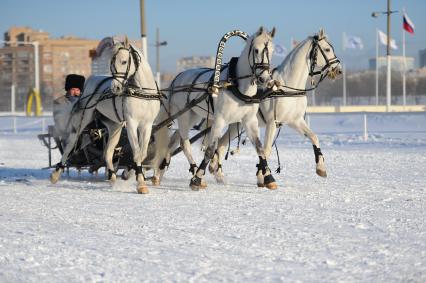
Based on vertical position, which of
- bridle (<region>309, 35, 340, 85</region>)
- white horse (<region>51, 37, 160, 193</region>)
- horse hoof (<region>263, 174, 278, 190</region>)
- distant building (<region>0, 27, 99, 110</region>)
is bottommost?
horse hoof (<region>263, 174, 278, 190</region>)

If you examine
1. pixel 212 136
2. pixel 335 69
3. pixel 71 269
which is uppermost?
pixel 335 69

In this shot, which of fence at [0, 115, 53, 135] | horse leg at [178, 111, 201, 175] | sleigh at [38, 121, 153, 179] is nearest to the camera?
horse leg at [178, 111, 201, 175]

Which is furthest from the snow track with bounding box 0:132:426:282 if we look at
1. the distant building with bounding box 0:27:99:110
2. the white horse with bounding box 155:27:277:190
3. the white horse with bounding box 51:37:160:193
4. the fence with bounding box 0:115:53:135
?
the distant building with bounding box 0:27:99:110

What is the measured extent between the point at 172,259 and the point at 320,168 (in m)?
5.35

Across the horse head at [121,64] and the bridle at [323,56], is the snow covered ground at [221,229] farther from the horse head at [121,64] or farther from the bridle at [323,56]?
the bridle at [323,56]

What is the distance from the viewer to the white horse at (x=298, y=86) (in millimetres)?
11297

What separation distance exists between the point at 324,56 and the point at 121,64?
2.97m

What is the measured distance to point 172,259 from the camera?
6.18 metres

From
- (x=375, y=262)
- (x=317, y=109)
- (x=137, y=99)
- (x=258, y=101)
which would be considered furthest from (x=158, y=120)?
(x=317, y=109)

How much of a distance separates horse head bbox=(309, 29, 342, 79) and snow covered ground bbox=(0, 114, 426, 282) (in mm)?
1707

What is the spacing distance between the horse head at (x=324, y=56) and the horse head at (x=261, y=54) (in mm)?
1106

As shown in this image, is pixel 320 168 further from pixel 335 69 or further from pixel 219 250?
pixel 219 250

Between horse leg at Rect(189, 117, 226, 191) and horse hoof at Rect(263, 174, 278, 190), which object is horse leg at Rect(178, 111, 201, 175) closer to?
horse leg at Rect(189, 117, 226, 191)

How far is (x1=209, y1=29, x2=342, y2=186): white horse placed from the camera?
37.1 feet
